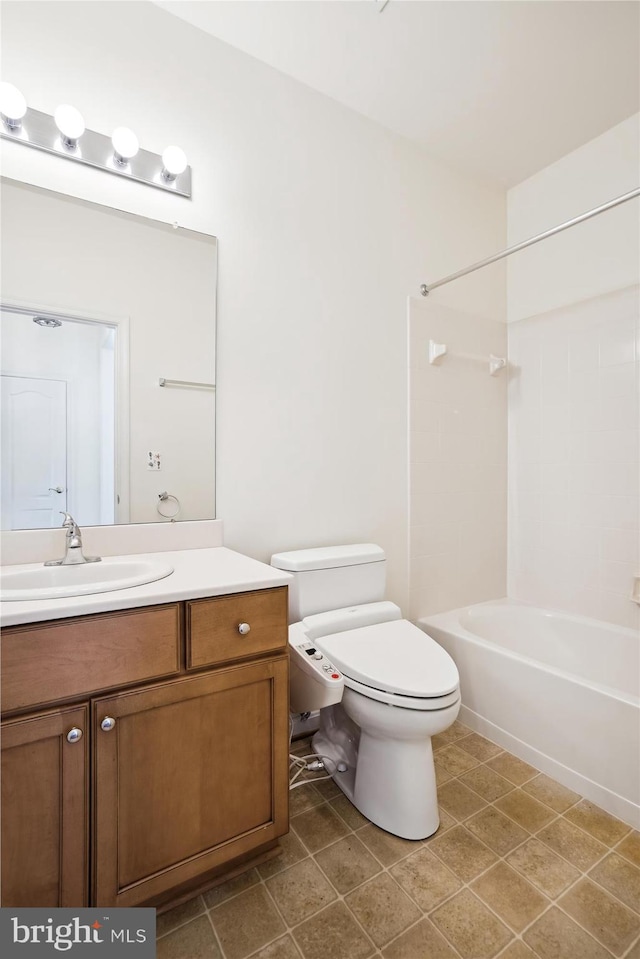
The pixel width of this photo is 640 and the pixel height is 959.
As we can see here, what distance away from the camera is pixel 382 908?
1.16 m

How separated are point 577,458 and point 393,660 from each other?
150 centimetres

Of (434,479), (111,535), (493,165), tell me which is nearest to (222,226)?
(111,535)

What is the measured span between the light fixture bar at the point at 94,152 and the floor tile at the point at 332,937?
216 cm

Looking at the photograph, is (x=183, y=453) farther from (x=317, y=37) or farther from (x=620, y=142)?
(x=620, y=142)

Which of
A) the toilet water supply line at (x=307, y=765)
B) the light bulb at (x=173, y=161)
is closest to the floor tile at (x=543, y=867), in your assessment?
the toilet water supply line at (x=307, y=765)

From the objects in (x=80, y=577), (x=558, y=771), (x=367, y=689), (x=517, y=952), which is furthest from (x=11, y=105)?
(x=558, y=771)

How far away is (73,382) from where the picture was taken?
1.39 meters

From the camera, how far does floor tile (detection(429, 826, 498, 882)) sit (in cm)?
128

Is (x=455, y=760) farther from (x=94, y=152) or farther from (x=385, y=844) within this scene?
(x=94, y=152)

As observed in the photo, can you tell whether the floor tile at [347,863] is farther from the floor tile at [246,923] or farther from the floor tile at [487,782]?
the floor tile at [487,782]

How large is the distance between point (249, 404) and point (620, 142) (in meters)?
2.10

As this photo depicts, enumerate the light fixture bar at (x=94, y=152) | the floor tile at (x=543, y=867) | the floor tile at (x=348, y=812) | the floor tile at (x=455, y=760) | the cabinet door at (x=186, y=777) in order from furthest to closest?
the floor tile at (x=455, y=760)
the floor tile at (x=348, y=812)
the light fixture bar at (x=94, y=152)
the floor tile at (x=543, y=867)
the cabinet door at (x=186, y=777)

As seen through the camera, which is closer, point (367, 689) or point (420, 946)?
point (420, 946)

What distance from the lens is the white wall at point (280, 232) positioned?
57.3 inches
